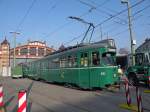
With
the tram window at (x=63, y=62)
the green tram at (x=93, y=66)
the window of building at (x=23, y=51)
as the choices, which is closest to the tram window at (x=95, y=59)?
the green tram at (x=93, y=66)

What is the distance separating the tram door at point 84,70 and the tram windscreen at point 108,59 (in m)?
1.13

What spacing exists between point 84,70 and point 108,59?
1.71 meters

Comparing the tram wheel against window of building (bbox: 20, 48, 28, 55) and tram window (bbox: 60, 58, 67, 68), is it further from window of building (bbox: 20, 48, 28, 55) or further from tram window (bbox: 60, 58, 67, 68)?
window of building (bbox: 20, 48, 28, 55)

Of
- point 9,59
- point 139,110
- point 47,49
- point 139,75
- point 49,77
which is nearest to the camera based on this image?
point 139,110

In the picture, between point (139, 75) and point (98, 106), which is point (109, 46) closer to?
point (139, 75)

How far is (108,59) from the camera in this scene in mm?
17547

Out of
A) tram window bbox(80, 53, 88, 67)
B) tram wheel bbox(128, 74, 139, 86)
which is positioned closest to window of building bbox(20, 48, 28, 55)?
tram wheel bbox(128, 74, 139, 86)

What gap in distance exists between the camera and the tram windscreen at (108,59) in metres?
17.3

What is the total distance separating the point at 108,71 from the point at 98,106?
601 centimetres

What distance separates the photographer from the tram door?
17703 mm

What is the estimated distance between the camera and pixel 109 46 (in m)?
17.7

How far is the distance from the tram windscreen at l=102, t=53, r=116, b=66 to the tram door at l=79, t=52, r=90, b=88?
1.13 m

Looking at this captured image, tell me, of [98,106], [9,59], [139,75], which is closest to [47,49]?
[9,59]

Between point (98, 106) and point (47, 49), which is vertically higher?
point (47, 49)
